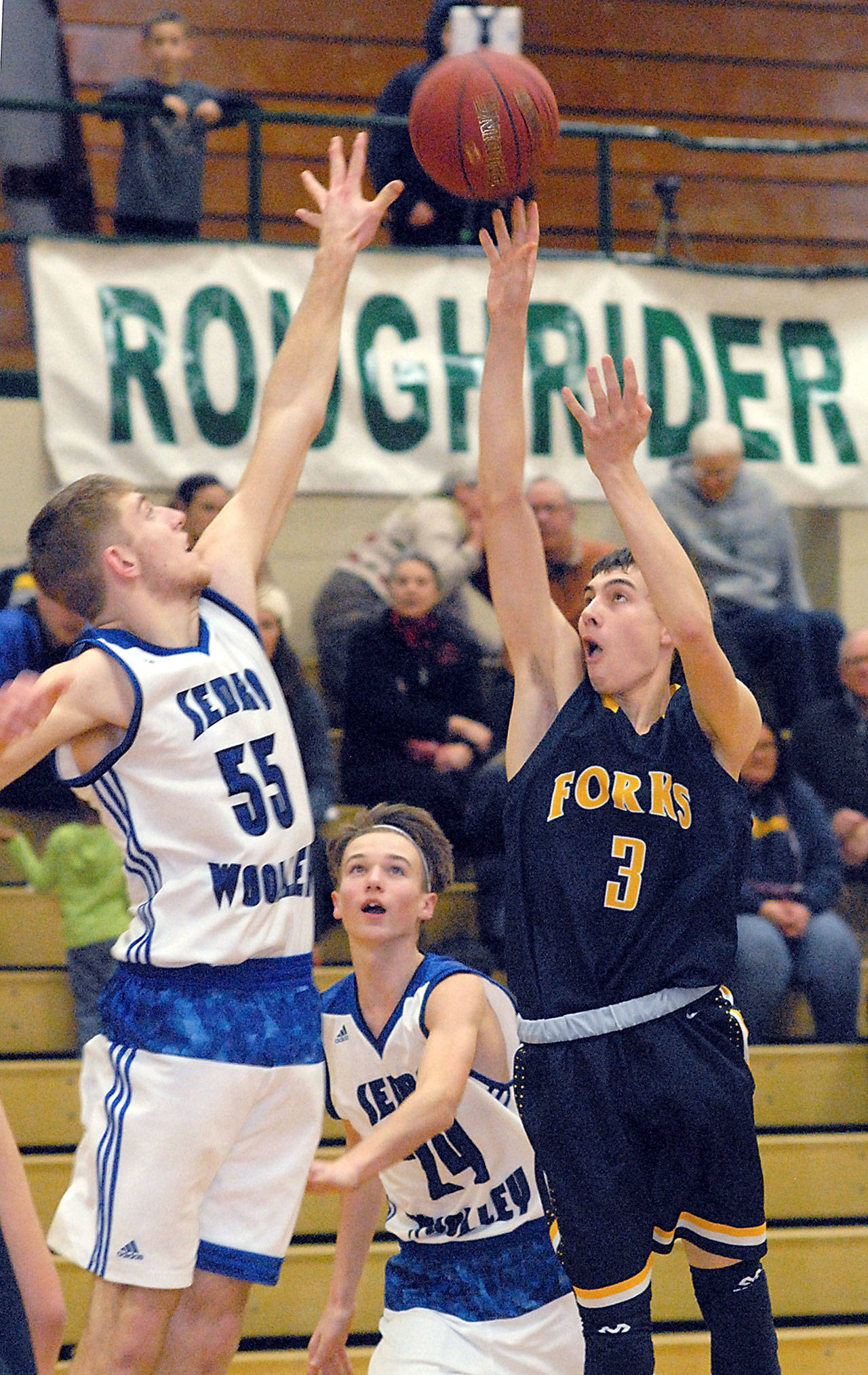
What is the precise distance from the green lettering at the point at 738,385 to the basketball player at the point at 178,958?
206 inches

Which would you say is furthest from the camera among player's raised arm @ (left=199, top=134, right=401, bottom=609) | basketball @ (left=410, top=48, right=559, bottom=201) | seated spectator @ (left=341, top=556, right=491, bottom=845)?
seated spectator @ (left=341, top=556, right=491, bottom=845)

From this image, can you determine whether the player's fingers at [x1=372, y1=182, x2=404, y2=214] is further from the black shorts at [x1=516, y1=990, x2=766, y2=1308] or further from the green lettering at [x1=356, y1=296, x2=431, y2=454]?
the green lettering at [x1=356, y1=296, x2=431, y2=454]

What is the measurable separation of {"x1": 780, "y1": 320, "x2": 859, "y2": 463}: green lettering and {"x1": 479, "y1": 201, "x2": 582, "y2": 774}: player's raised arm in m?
4.81

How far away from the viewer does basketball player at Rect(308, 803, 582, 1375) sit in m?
3.35

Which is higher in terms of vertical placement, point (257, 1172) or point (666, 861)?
point (666, 861)

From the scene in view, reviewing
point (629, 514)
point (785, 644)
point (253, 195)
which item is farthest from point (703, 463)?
point (629, 514)

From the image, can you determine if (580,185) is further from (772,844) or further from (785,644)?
(772,844)

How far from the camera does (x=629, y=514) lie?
299 cm

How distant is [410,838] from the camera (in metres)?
3.57

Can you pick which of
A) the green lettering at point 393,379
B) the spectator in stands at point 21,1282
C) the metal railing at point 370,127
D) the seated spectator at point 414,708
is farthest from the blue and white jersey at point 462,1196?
the metal railing at point 370,127

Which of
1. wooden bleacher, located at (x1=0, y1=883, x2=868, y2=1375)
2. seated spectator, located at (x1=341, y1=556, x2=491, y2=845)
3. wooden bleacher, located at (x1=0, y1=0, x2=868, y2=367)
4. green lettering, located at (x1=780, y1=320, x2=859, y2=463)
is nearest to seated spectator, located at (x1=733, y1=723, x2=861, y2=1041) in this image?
wooden bleacher, located at (x1=0, y1=883, x2=868, y2=1375)

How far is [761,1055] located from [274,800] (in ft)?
10.5

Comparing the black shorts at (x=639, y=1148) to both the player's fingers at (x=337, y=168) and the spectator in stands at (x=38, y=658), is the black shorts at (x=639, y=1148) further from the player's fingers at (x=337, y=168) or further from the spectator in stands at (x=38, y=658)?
the spectator in stands at (x=38, y=658)

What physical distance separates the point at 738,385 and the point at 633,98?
2867 mm
